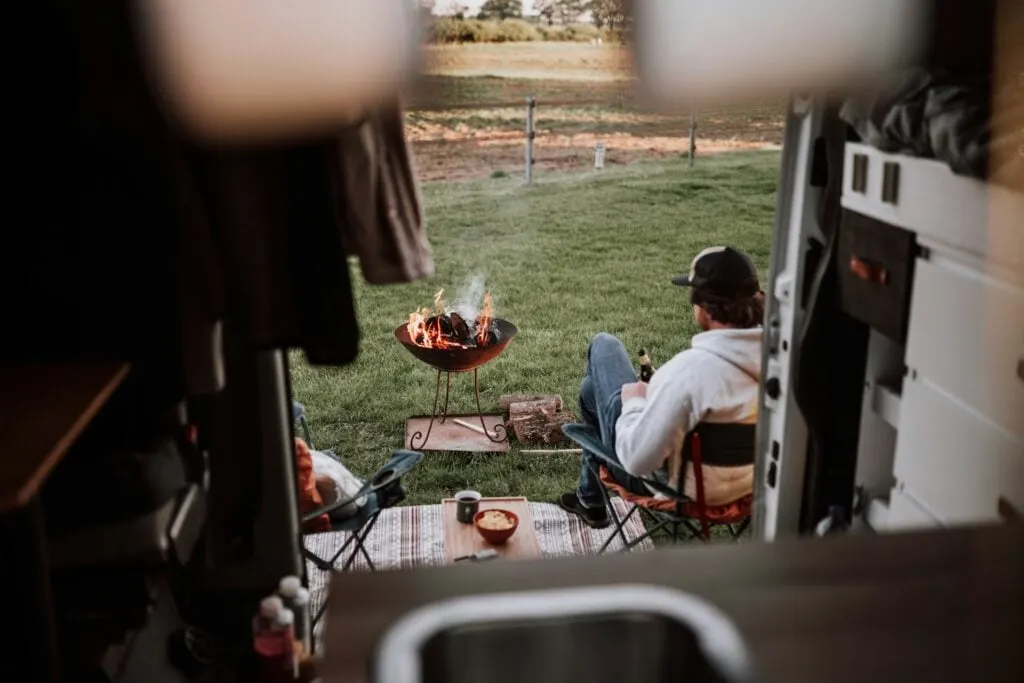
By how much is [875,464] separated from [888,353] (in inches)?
10.8

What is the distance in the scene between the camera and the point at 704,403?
8.91 ft

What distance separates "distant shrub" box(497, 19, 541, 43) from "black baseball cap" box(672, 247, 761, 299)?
3.01 ft

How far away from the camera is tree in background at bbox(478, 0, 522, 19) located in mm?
2933

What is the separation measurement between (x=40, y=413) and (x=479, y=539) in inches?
60.0

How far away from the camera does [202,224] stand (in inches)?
67.8

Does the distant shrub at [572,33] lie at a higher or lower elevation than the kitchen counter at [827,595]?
higher

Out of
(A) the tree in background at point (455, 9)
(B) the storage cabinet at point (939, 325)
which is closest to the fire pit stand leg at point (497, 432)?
(A) the tree in background at point (455, 9)

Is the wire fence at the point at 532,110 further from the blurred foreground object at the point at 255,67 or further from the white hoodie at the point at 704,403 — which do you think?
the blurred foreground object at the point at 255,67

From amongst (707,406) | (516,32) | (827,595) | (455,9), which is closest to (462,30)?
(455,9)

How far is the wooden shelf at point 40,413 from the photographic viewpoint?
59.4 inches

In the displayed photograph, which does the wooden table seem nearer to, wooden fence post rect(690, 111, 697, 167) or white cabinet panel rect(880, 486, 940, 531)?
white cabinet panel rect(880, 486, 940, 531)

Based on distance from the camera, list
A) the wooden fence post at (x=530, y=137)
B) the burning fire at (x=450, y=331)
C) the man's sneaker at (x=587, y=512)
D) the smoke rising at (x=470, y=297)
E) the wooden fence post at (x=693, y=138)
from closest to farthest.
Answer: the man's sneaker at (x=587, y=512) → the burning fire at (x=450, y=331) → the smoke rising at (x=470, y=297) → the wooden fence post at (x=530, y=137) → the wooden fence post at (x=693, y=138)

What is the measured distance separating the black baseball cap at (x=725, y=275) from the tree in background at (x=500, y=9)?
0.96 metres

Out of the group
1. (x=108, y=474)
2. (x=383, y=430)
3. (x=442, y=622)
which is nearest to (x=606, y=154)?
(x=383, y=430)
